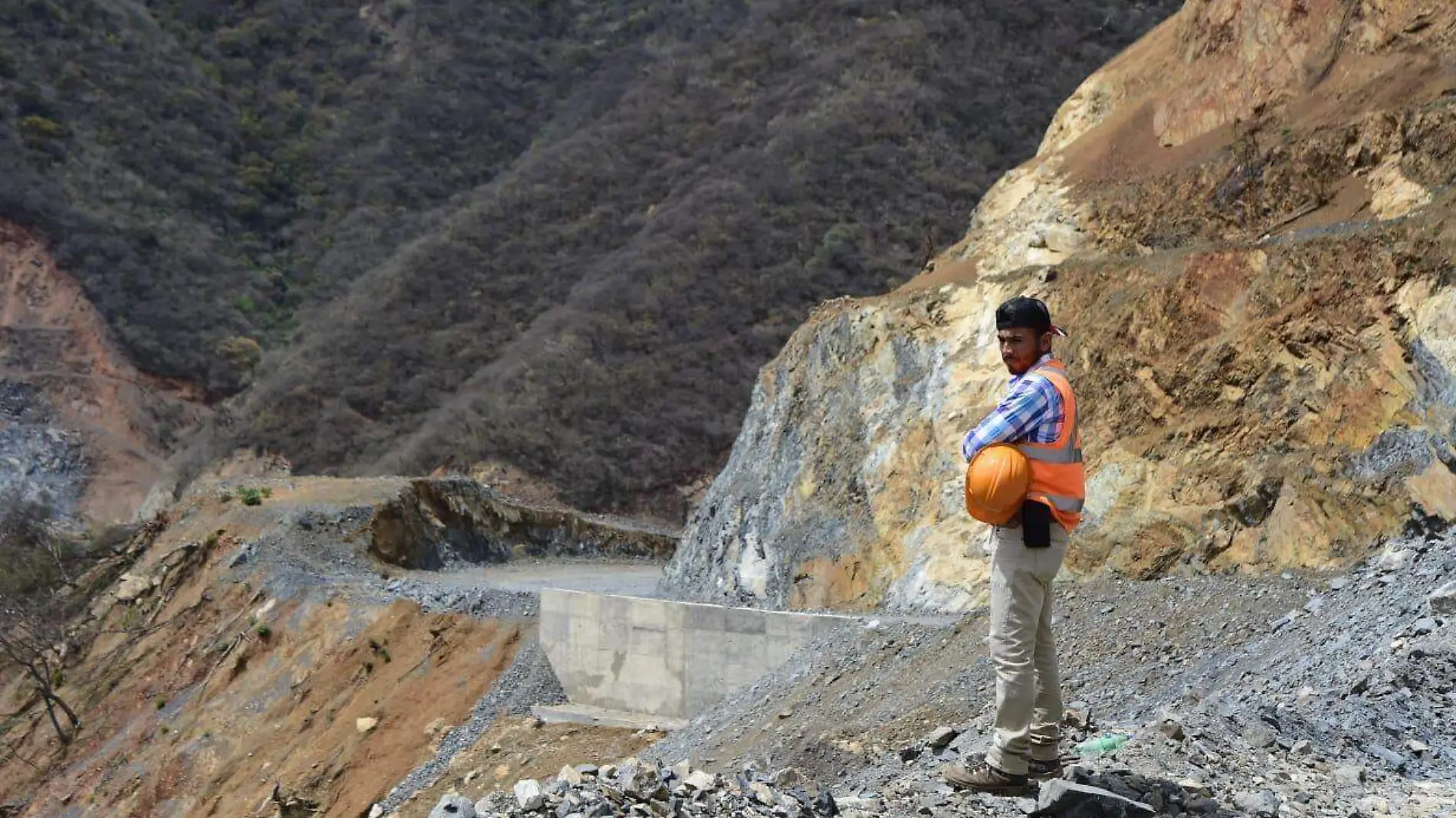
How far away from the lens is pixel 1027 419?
5848 mm

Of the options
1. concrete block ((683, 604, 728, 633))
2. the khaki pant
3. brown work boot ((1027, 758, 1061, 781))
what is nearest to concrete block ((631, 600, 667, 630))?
concrete block ((683, 604, 728, 633))

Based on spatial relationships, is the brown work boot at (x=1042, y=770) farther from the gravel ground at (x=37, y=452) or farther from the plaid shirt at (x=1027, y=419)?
the gravel ground at (x=37, y=452)

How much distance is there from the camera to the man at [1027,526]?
5852 mm

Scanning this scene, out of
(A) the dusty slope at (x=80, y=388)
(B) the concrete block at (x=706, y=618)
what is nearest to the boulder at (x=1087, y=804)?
(B) the concrete block at (x=706, y=618)

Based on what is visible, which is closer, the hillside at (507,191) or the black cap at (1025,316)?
the black cap at (1025,316)

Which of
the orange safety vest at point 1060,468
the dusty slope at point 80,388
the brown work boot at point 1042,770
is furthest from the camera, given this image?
the dusty slope at point 80,388

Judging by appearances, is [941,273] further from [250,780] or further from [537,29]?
[537,29]

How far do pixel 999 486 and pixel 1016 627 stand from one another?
0.66 metres

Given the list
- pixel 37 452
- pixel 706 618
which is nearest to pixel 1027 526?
pixel 706 618

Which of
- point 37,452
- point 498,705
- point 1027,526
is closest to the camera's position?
point 1027,526

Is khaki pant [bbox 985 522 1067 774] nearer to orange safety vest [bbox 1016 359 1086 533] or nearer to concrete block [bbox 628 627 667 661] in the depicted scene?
orange safety vest [bbox 1016 359 1086 533]

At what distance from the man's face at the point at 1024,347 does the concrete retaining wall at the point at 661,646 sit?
27.7ft

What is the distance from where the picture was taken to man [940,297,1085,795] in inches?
230

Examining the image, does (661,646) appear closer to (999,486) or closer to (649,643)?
(649,643)
